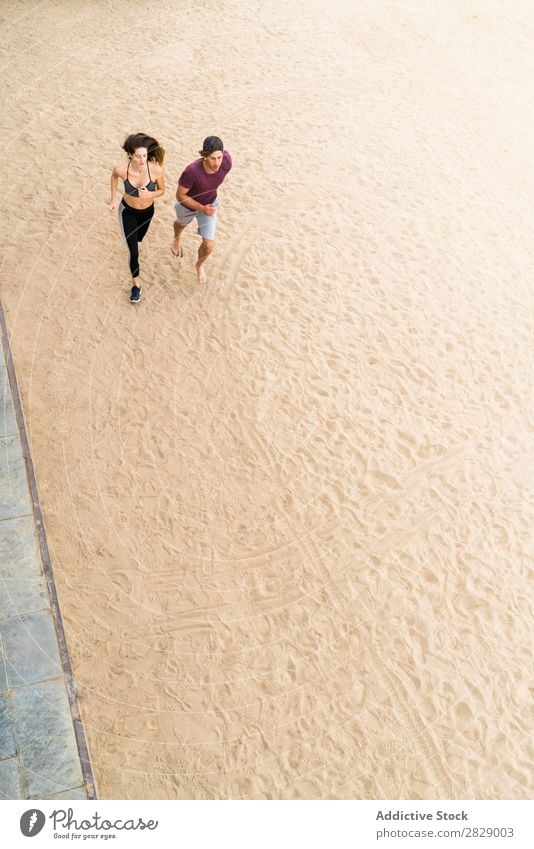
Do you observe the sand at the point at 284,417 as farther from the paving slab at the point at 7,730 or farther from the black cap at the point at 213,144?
the black cap at the point at 213,144

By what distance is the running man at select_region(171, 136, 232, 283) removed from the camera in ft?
22.4

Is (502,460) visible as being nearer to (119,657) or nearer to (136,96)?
(119,657)

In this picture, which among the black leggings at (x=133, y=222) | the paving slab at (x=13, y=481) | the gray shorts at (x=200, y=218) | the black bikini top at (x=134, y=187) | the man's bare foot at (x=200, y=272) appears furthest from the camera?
the man's bare foot at (x=200, y=272)

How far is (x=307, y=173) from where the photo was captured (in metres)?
9.91

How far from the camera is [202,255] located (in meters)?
8.11

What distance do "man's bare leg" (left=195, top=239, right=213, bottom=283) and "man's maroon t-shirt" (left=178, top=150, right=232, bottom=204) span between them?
0.66 meters

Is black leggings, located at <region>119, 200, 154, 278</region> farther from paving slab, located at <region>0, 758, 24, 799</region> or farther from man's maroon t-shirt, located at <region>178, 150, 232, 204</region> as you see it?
paving slab, located at <region>0, 758, 24, 799</region>

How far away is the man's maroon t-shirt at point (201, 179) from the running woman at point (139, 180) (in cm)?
24

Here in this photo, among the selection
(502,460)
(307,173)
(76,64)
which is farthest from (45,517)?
Answer: (76,64)

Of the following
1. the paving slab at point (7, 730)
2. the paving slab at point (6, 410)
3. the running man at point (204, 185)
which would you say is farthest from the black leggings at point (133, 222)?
the paving slab at point (7, 730)

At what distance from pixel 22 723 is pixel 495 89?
11150 mm

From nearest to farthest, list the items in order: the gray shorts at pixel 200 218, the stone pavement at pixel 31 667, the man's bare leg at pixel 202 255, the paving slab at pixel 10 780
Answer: the paving slab at pixel 10 780 → the stone pavement at pixel 31 667 → the gray shorts at pixel 200 218 → the man's bare leg at pixel 202 255

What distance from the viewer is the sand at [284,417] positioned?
19.0 feet

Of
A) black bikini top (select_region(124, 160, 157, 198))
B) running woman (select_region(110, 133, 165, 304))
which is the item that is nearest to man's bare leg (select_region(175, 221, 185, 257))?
running woman (select_region(110, 133, 165, 304))
